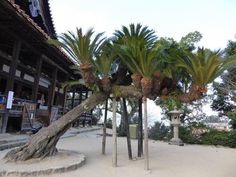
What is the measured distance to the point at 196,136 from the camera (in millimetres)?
15109

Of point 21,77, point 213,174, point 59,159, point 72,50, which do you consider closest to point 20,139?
point 59,159

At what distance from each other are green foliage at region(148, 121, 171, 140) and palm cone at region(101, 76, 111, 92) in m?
9.69

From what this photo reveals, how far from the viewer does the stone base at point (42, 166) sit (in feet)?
16.8

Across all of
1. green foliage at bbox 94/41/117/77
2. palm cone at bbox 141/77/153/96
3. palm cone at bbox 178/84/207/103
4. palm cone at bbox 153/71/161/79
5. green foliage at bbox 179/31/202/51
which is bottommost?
palm cone at bbox 178/84/207/103

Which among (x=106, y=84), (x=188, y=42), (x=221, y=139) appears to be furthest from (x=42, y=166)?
(x=221, y=139)

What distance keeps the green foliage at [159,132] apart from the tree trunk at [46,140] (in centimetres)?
958

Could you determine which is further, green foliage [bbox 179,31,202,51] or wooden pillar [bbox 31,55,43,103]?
wooden pillar [bbox 31,55,43,103]

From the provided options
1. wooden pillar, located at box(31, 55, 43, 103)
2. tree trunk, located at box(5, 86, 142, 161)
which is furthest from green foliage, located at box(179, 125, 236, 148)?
tree trunk, located at box(5, 86, 142, 161)

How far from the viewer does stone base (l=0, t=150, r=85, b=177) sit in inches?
201

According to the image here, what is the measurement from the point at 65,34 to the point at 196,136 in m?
11.1

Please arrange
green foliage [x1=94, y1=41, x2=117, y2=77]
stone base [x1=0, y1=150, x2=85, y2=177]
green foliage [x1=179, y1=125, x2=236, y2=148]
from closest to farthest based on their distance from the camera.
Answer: stone base [x1=0, y1=150, x2=85, y2=177], green foliage [x1=94, y1=41, x2=117, y2=77], green foliage [x1=179, y1=125, x2=236, y2=148]

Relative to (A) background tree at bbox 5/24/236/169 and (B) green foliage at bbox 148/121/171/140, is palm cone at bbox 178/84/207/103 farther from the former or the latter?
(B) green foliage at bbox 148/121/171/140

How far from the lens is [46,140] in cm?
650

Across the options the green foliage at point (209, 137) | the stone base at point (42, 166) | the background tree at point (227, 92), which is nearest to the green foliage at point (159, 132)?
the green foliage at point (209, 137)
